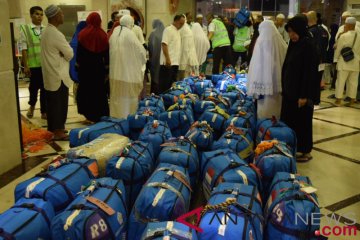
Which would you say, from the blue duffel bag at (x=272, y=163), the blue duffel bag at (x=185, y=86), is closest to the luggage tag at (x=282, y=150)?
the blue duffel bag at (x=272, y=163)

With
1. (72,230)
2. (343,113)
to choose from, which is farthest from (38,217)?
(343,113)

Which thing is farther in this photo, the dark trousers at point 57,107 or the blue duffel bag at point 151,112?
the dark trousers at point 57,107

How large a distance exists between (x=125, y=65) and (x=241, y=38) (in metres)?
4.86

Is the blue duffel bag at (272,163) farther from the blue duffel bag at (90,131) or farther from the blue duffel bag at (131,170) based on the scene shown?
the blue duffel bag at (90,131)

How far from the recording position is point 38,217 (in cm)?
203

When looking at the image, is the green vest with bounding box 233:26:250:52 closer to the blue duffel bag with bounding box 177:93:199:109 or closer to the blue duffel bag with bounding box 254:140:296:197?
the blue duffel bag with bounding box 177:93:199:109

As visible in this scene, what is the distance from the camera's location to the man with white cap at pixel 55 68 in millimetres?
4871

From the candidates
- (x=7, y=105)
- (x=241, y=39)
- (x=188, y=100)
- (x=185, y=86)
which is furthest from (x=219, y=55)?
(x=7, y=105)

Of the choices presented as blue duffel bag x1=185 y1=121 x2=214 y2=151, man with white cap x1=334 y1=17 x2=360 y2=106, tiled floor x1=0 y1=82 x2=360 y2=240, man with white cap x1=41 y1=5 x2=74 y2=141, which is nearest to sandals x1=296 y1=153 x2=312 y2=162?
tiled floor x1=0 y1=82 x2=360 y2=240

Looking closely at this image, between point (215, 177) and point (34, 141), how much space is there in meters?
3.22

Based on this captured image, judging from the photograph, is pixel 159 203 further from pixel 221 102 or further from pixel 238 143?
pixel 221 102

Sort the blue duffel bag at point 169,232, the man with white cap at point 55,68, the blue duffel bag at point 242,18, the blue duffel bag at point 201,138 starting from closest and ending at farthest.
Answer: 1. the blue duffel bag at point 169,232
2. the blue duffel bag at point 201,138
3. the man with white cap at point 55,68
4. the blue duffel bag at point 242,18

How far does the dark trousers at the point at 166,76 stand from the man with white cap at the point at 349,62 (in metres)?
3.33

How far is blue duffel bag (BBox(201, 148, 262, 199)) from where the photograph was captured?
2611 mm
